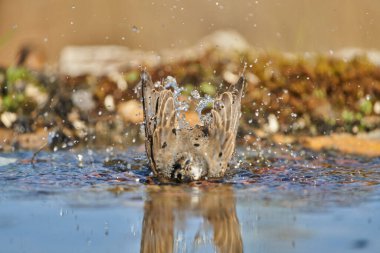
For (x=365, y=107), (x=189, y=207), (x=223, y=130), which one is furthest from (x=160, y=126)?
(x=365, y=107)

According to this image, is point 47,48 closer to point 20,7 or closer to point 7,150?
point 20,7

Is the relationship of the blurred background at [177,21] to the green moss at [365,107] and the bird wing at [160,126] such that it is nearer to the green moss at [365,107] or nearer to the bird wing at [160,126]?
the green moss at [365,107]

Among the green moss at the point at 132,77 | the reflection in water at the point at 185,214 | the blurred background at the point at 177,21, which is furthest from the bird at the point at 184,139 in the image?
the blurred background at the point at 177,21

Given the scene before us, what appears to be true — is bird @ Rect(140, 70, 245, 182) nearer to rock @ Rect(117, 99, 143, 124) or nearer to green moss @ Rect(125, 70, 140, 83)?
rock @ Rect(117, 99, 143, 124)

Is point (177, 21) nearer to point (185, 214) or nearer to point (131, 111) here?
point (131, 111)

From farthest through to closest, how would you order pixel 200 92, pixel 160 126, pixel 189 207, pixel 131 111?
pixel 200 92 → pixel 131 111 → pixel 160 126 → pixel 189 207

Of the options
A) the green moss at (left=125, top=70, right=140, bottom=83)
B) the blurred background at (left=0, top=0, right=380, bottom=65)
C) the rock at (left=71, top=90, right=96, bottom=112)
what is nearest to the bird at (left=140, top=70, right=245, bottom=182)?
the rock at (left=71, top=90, right=96, bottom=112)
